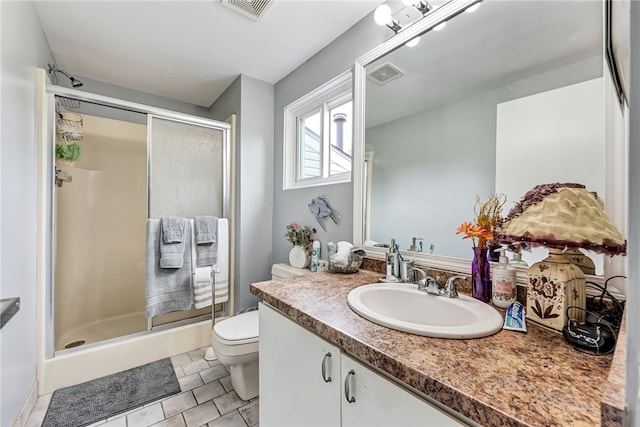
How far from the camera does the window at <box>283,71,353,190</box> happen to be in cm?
178

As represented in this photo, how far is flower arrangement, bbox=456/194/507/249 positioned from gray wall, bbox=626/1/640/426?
0.74 metres

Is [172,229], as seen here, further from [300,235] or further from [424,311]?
[424,311]

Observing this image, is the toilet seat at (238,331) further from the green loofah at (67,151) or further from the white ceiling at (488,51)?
the green loofah at (67,151)

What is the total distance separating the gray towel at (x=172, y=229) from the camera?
182cm

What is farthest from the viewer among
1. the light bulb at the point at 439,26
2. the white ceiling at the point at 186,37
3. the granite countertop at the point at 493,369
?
the white ceiling at the point at 186,37

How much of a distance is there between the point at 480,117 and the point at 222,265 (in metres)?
1.92

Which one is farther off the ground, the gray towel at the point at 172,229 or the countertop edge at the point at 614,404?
the gray towel at the point at 172,229

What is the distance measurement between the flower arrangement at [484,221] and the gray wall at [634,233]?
→ 0.74 meters

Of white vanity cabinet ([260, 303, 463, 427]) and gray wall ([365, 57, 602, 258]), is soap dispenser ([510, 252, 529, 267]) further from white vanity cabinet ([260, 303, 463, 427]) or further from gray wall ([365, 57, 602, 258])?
white vanity cabinet ([260, 303, 463, 427])

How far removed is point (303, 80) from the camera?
79.4 inches

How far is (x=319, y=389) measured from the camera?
792mm

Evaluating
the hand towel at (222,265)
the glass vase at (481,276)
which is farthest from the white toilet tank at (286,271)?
the glass vase at (481,276)

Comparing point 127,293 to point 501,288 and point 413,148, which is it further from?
point 501,288

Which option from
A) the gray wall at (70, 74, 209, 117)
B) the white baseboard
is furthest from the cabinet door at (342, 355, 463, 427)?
the gray wall at (70, 74, 209, 117)
